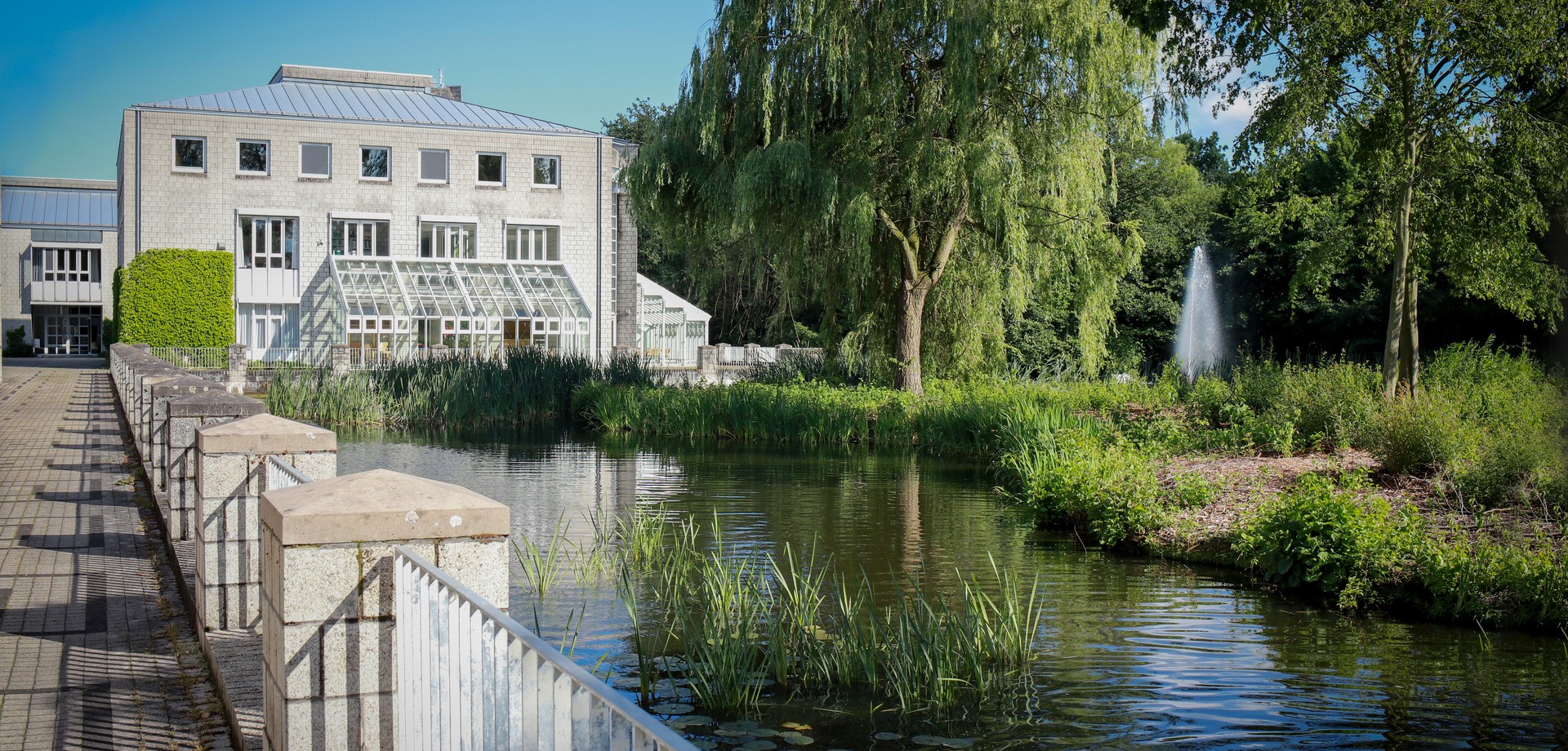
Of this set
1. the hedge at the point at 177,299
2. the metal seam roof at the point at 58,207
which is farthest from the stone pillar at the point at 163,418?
the metal seam roof at the point at 58,207

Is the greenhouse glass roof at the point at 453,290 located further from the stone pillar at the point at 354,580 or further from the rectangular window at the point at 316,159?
the stone pillar at the point at 354,580

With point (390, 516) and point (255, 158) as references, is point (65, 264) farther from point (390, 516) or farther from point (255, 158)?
point (390, 516)

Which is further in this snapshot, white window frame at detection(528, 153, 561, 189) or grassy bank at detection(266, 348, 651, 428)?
white window frame at detection(528, 153, 561, 189)

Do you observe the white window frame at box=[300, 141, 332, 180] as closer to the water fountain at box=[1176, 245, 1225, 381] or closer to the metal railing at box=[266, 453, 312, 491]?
the water fountain at box=[1176, 245, 1225, 381]

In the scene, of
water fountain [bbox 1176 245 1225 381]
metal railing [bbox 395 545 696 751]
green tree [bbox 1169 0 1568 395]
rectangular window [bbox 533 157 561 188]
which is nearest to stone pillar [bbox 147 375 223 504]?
metal railing [bbox 395 545 696 751]

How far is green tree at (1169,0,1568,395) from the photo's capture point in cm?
1458

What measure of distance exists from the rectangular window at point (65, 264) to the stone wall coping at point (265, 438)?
6384cm

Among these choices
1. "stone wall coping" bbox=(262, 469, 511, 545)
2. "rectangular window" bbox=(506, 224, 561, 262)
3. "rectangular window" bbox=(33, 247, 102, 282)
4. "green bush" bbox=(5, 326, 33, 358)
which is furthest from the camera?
"rectangular window" bbox=(33, 247, 102, 282)

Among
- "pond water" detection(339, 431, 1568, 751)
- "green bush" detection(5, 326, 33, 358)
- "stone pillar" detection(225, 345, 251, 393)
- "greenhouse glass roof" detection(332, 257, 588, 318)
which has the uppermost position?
"greenhouse glass roof" detection(332, 257, 588, 318)

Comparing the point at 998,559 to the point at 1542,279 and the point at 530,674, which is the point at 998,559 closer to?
the point at 530,674

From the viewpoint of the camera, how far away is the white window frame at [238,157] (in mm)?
40375

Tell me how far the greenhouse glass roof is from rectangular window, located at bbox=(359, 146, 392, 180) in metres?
3.51

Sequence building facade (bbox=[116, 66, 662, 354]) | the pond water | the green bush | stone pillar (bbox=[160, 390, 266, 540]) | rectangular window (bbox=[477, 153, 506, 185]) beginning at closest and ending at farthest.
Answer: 1. the pond water
2. stone pillar (bbox=[160, 390, 266, 540])
3. building facade (bbox=[116, 66, 662, 354])
4. rectangular window (bbox=[477, 153, 506, 185])
5. the green bush

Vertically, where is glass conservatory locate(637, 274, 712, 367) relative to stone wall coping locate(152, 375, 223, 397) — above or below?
above
